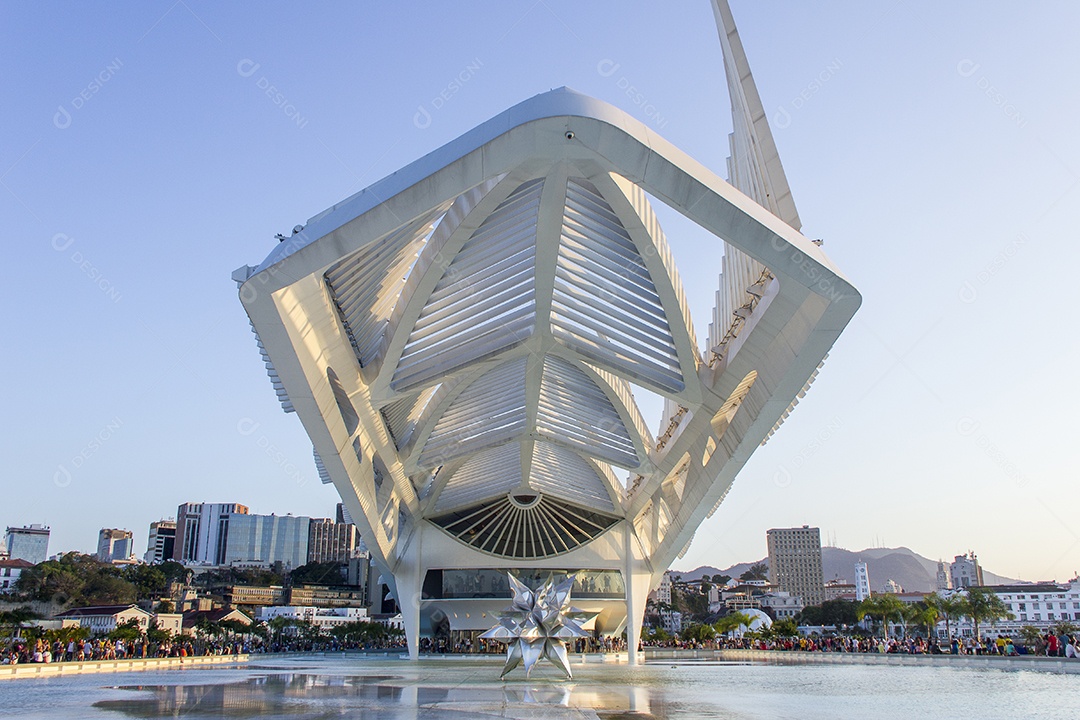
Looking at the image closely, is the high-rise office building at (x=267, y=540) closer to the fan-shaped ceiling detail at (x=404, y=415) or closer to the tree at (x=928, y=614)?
the tree at (x=928, y=614)

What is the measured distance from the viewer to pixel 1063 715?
8.86 meters

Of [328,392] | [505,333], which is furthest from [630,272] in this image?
[328,392]

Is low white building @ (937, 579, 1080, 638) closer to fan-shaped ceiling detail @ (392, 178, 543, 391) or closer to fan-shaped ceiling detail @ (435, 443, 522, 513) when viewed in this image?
Result: fan-shaped ceiling detail @ (435, 443, 522, 513)

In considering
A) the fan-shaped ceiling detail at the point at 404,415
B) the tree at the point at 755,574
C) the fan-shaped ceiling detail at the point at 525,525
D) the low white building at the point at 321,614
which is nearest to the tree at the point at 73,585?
the low white building at the point at 321,614

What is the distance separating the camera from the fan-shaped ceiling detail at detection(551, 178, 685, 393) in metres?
17.1

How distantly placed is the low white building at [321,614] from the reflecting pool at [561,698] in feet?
217

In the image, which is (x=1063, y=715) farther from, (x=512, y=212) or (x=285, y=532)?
(x=285, y=532)

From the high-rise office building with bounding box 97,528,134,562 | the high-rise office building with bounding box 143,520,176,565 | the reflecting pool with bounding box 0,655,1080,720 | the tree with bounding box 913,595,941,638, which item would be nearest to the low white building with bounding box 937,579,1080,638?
the tree with bounding box 913,595,941,638

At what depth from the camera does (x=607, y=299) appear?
19.5 meters

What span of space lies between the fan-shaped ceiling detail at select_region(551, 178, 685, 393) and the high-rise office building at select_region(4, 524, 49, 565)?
127 metres

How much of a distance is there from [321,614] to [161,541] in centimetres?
8583

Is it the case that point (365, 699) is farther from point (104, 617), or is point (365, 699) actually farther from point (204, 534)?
point (204, 534)

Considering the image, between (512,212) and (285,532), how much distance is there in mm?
146811

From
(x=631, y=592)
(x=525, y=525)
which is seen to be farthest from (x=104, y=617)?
(x=631, y=592)
